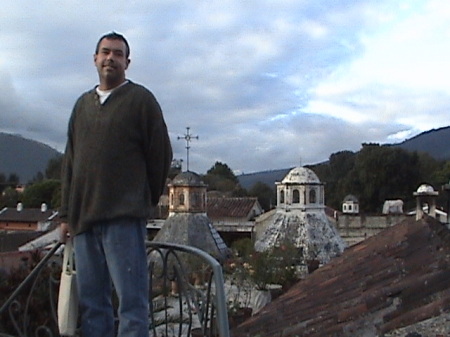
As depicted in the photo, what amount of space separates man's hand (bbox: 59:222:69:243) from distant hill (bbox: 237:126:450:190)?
5851cm

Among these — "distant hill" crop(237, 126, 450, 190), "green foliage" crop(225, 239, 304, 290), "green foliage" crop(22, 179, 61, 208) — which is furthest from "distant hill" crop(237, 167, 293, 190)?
"green foliage" crop(225, 239, 304, 290)

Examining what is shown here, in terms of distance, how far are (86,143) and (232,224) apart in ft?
114

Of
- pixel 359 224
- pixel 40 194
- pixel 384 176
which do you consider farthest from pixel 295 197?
pixel 40 194

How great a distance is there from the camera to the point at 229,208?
132ft

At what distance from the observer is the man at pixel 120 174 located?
→ 308 centimetres

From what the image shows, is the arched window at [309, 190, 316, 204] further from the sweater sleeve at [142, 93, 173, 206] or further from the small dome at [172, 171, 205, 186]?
the sweater sleeve at [142, 93, 173, 206]

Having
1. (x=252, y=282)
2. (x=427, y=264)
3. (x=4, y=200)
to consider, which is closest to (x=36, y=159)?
(x=4, y=200)

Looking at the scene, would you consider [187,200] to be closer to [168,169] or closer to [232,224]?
[232,224]

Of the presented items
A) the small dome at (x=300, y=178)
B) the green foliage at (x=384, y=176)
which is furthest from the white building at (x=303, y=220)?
the green foliage at (x=384, y=176)

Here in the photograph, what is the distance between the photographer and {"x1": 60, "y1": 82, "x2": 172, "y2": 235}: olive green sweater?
308cm

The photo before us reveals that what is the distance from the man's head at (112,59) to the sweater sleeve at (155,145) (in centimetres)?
19

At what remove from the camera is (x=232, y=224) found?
37.7 meters

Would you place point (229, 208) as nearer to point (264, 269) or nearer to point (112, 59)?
point (264, 269)

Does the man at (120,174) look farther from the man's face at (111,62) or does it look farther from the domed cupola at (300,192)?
the domed cupola at (300,192)
